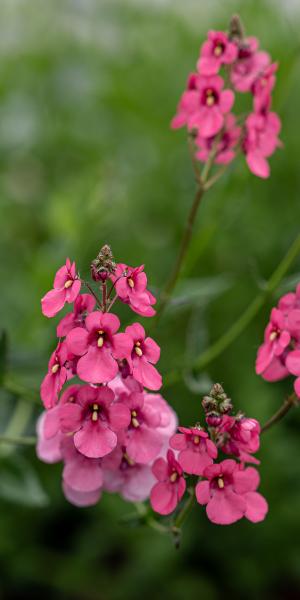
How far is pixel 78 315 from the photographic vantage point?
2.73 feet

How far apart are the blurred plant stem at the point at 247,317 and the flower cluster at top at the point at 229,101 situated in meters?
0.15

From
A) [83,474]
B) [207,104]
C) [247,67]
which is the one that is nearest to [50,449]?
[83,474]

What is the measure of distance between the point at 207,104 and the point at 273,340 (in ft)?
1.27

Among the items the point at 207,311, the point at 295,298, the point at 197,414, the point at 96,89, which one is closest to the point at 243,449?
the point at 295,298

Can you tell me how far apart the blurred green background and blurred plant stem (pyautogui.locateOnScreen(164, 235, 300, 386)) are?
0.02 m

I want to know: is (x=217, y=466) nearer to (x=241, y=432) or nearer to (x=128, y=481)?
(x=241, y=432)

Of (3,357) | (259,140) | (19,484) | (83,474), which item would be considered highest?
(259,140)

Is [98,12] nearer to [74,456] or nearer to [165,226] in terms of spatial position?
[165,226]

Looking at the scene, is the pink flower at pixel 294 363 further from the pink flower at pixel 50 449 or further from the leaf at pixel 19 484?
the leaf at pixel 19 484

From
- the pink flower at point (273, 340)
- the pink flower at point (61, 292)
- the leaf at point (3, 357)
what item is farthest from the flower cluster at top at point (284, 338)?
the leaf at point (3, 357)

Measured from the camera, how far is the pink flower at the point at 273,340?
0.85 meters

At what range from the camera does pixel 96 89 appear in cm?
262

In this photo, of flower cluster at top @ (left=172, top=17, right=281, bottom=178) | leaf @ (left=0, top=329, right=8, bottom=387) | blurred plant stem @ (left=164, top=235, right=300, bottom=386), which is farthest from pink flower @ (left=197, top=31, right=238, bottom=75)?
leaf @ (left=0, top=329, right=8, bottom=387)

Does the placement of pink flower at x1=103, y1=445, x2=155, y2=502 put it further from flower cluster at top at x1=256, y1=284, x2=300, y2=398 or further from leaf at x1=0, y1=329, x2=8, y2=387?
leaf at x1=0, y1=329, x2=8, y2=387
